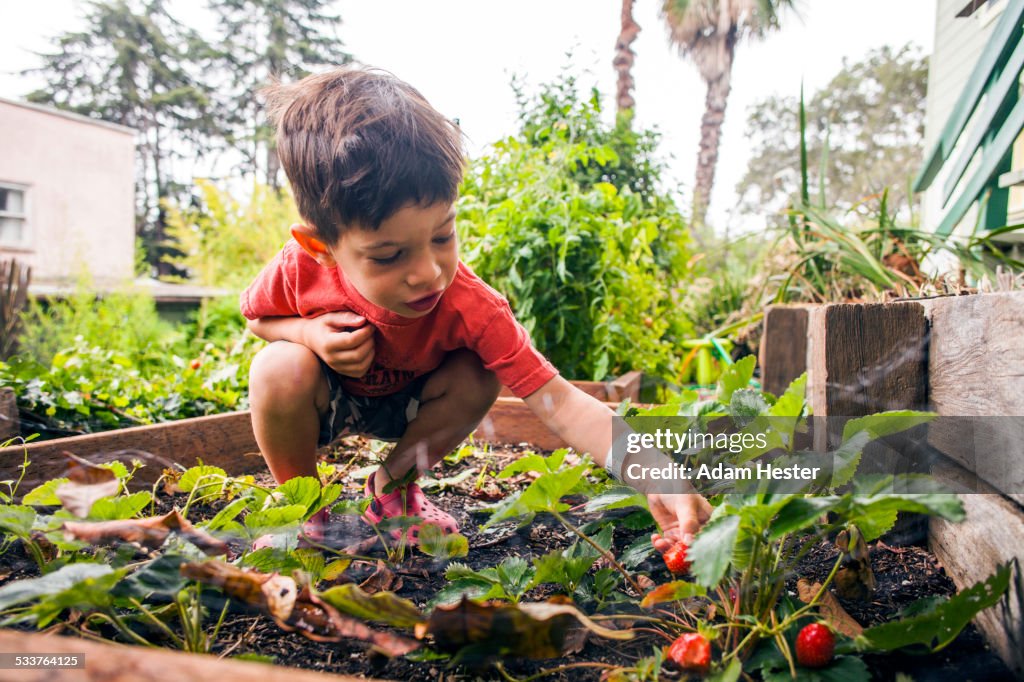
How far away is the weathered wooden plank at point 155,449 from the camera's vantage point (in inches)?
37.5

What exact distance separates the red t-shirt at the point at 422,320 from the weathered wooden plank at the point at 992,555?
458 millimetres

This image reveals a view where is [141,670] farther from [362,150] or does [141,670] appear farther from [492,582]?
[362,150]

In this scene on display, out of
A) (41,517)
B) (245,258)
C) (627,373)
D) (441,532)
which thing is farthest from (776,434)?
(245,258)

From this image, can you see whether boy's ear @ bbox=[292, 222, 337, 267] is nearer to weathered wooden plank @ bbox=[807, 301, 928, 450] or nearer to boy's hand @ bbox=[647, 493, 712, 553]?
boy's hand @ bbox=[647, 493, 712, 553]

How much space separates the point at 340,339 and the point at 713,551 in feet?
1.81

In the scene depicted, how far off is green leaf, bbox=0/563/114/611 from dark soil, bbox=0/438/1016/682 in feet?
0.32

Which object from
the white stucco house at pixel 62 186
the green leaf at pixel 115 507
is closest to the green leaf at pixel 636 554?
the green leaf at pixel 115 507

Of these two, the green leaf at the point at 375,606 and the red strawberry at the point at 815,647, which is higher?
the green leaf at the point at 375,606

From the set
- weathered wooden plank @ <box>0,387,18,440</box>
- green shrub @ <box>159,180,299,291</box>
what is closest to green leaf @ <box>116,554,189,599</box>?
weathered wooden plank @ <box>0,387,18,440</box>

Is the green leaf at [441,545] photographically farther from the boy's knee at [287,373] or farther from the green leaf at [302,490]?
the boy's knee at [287,373]

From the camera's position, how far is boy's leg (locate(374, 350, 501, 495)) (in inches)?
37.3

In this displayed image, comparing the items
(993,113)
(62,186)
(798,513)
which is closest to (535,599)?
(798,513)

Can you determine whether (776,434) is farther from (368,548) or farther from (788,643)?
(368,548)

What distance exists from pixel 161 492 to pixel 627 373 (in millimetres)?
1269
